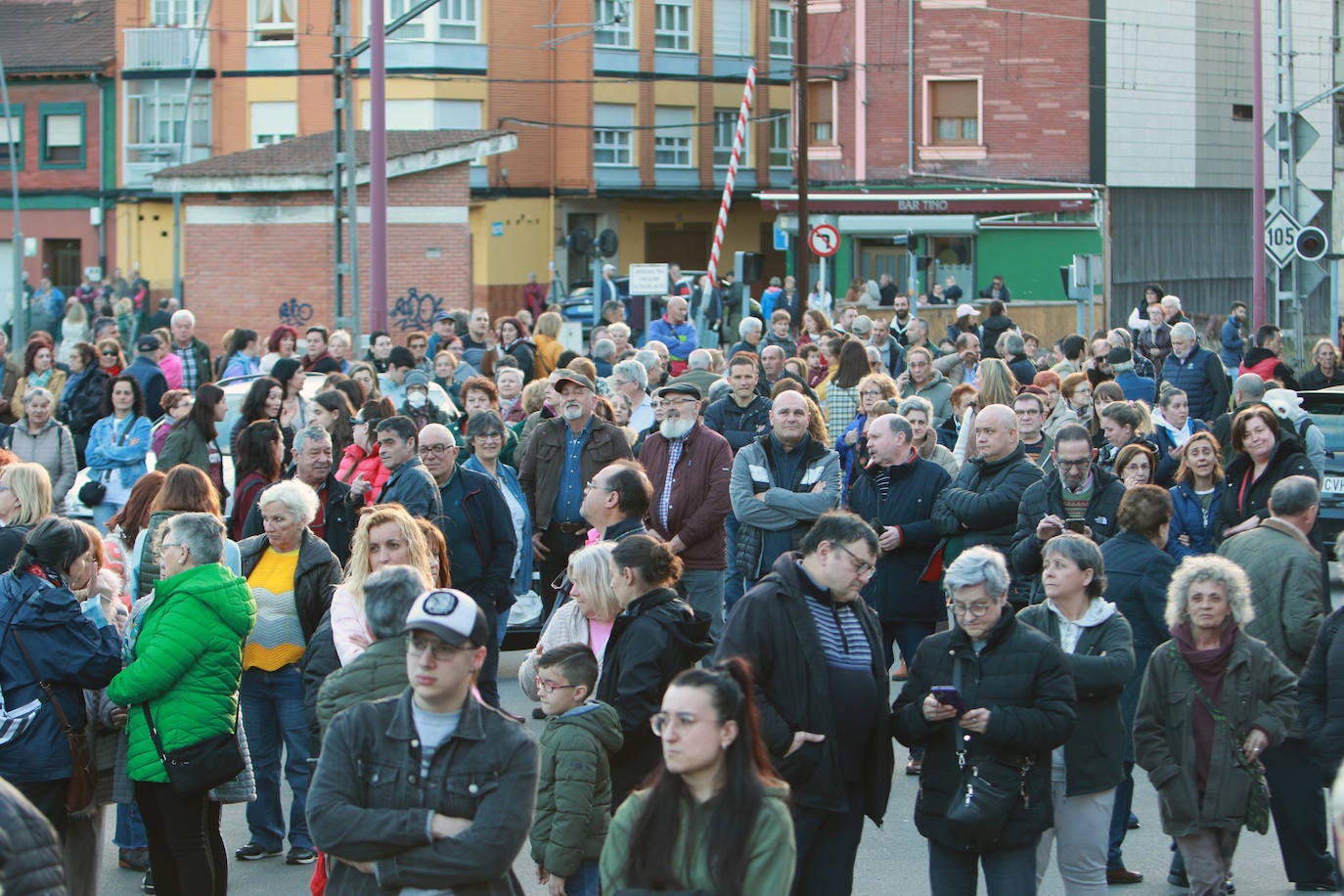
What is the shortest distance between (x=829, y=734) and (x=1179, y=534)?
4.28 m

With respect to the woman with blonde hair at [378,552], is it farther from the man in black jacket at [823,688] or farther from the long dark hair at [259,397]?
the long dark hair at [259,397]

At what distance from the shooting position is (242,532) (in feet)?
29.9

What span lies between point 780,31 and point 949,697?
51.9 m

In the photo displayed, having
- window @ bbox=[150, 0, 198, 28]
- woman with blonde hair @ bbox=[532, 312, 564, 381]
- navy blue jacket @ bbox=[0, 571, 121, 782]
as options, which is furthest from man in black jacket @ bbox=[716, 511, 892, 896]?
window @ bbox=[150, 0, 198, 28]

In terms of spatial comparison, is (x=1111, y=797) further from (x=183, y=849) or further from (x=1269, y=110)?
(x=1269, y=110)

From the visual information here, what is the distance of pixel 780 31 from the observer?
55969mm

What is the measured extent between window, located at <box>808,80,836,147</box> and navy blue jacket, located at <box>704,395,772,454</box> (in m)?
35.7

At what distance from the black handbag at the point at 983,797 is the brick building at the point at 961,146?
36.7 metres

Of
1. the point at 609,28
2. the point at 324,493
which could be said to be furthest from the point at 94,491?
the point at 609,28

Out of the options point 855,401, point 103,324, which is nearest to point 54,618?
point 855,401

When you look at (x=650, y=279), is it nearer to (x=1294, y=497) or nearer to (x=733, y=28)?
(x=1294, y=497)

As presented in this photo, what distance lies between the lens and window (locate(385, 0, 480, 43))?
159 feet

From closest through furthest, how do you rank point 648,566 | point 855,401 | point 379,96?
point 648,566 → point 855,401 → point 379,96

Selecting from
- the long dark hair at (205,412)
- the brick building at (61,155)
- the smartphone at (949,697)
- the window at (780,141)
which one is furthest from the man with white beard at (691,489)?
the brick building at (61,155)
